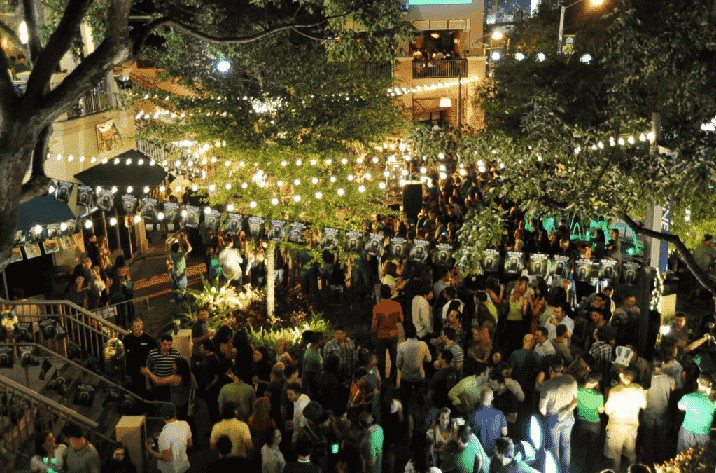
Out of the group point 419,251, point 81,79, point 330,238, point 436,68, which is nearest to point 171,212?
point 330,238

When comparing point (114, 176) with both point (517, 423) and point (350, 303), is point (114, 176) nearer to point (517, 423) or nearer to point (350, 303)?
point (350, 303)

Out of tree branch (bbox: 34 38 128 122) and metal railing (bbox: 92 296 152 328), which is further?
metal railing (bbox: 92 296 152 328)

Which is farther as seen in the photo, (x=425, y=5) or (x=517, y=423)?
(x=425, y=5)

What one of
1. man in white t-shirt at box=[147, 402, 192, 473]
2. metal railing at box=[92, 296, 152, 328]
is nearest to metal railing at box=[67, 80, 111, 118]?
metal railing at box=[92, 296, 152, 328]

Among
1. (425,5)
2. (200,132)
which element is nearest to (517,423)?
(200,132)

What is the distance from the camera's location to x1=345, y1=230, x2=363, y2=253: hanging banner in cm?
1300

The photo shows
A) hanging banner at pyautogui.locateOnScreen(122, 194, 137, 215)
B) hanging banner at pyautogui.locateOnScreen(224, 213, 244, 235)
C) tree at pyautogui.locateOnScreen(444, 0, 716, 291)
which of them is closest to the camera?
tree at pyautogui.locateOnScreen(444, 0, 716, 291)

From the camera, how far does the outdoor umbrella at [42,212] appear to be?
1261 centimetres

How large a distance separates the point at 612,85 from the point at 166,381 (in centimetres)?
651

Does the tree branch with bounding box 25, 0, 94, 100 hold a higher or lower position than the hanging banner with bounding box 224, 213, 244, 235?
higher

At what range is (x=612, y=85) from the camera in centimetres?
847

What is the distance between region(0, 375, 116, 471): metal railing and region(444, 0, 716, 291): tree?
17.1 feet

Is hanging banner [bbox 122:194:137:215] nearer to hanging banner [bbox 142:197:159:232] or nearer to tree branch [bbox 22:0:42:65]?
hanging banner [bbox 142:197:159:232]

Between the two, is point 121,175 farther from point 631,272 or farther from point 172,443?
point 631,272
